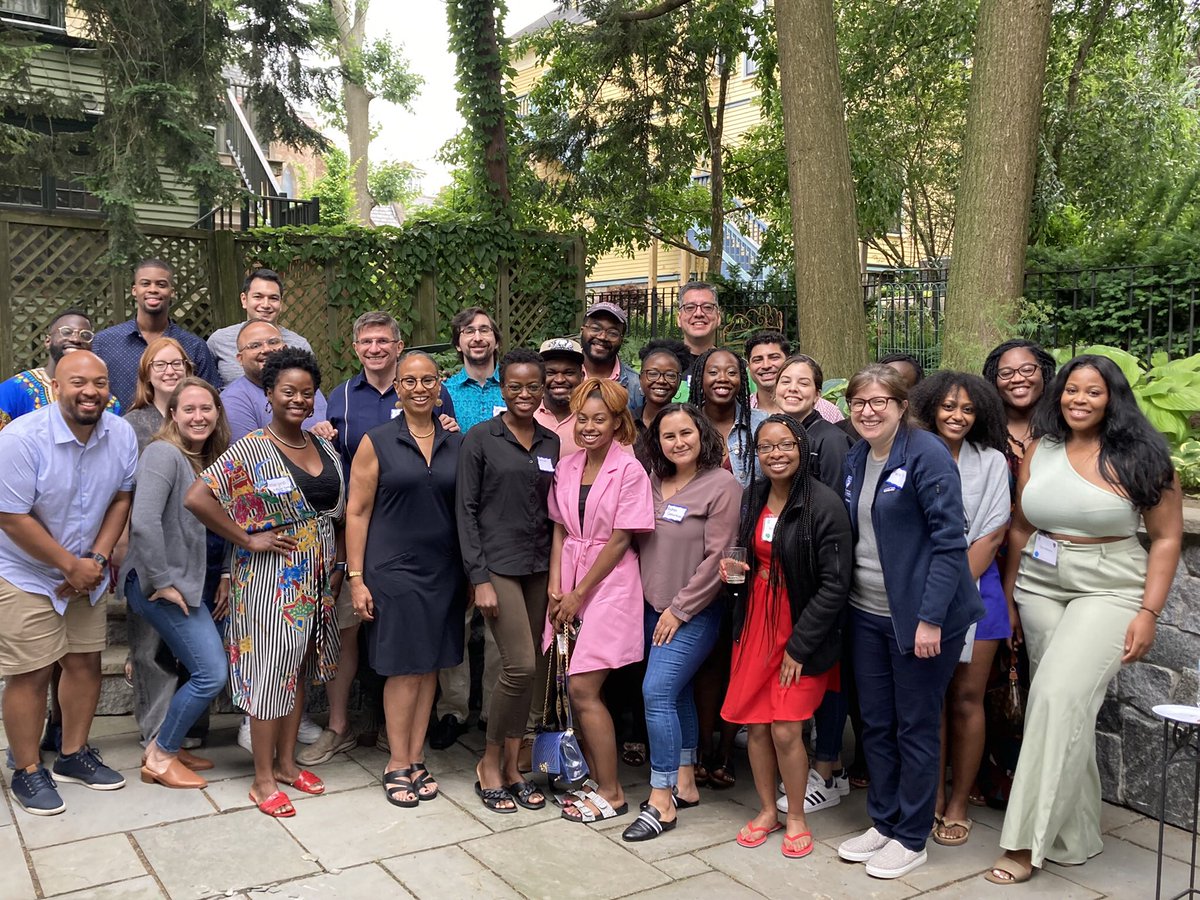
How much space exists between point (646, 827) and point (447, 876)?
2.79ft

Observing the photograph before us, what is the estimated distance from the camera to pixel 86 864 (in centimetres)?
404

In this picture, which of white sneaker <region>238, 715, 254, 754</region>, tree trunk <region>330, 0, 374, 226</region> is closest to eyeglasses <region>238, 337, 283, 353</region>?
white sneaker <region>238, 715, 254, 754</region>

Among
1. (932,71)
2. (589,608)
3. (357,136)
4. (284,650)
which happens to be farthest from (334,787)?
(357,136)

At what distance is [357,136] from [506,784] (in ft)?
90.1

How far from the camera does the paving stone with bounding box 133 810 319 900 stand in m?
3.93

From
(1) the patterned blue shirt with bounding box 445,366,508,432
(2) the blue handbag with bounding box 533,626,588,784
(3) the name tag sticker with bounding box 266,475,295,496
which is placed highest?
(1) the patterned blue shirt with bounding box 445,366,508,432

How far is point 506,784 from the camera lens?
482cm

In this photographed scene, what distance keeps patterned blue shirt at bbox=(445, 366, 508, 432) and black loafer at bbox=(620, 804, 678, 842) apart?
7.18 ft

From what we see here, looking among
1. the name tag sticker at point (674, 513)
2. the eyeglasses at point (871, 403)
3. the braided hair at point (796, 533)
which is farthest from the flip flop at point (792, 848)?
the eyeglasses at point (871, 403)

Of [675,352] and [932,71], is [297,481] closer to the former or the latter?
[675,352]

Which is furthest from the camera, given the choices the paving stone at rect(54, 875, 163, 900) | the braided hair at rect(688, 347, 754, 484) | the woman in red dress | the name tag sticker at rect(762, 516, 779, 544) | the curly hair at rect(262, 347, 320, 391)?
the braided hair at rect(688, 347, 754, 484)

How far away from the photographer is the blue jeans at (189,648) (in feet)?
15.3

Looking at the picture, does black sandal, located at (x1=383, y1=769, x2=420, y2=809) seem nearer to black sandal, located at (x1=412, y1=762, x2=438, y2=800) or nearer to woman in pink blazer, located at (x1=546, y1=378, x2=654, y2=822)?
black sandal, located at (x1=412, y1=762, x2=438, y2=800)

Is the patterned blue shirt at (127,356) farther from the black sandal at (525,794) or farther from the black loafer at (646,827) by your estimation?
the black loafer at (646,827)
